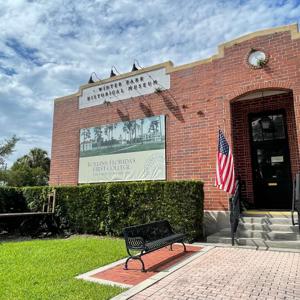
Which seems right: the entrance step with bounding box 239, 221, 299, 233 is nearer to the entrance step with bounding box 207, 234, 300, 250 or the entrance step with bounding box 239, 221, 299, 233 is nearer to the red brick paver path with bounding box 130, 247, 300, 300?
the entrance step with bounding box 207, 234, 300, 250

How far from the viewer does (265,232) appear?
7.79 m

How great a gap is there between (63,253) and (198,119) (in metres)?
5.96

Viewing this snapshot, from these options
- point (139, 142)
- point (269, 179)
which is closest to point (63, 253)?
point (139, 142)

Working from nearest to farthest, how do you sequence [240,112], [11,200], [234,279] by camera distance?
[234,279], [240,112], [11,200]

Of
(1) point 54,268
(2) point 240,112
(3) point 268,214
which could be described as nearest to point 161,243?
(1) point 54,268

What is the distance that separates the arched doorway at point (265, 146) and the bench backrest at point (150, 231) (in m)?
3.93

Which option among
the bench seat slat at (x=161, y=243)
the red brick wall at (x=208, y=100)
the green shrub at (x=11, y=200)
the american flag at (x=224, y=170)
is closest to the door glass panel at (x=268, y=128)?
the red brick wall at (x=208, y=100)

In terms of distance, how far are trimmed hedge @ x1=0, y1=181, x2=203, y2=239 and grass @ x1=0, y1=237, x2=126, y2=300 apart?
3.77 ft

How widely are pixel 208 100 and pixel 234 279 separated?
6.45 metres

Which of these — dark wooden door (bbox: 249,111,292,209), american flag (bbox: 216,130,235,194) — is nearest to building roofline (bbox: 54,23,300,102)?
dark wooden door (bbox: 249,111,292,209)

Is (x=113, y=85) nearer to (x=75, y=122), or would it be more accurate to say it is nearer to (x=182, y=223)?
(x=75, y=122)

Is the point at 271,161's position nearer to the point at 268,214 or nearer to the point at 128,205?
the point at 268,214

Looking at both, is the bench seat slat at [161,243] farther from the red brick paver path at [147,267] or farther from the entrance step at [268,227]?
the entrance step at [268,227]

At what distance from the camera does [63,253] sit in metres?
6.94
